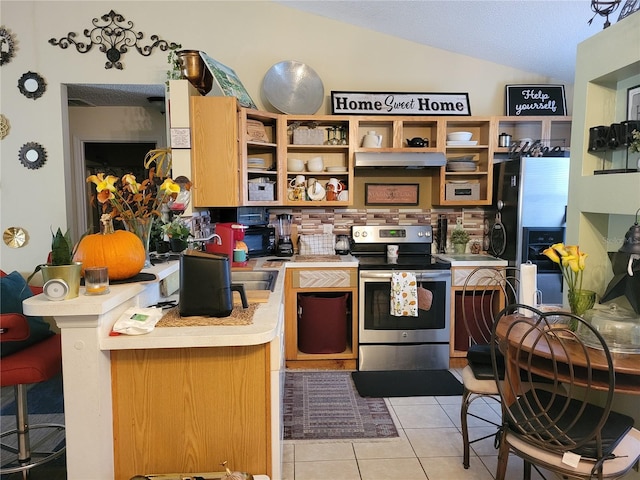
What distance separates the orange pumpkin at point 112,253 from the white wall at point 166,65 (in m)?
2.45

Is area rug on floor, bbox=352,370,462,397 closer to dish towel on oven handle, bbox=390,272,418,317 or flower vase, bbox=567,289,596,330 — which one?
dish towel on oven handle, bbox=390,272,418,317

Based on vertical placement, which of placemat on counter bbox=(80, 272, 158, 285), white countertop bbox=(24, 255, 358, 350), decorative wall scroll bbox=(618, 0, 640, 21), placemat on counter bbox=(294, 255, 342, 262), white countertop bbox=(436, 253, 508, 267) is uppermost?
decorative wall scroll bbox=(618, 0, 640, 21)

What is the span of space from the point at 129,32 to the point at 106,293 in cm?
298

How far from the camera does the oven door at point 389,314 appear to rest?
11.1 ft

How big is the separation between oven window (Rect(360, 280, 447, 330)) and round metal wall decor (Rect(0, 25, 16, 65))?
3.49 meters

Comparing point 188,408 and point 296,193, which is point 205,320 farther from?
point 296,193

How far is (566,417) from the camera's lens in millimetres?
1707

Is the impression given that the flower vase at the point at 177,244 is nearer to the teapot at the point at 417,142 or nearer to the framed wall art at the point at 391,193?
the framed wall art at the point at 391,193

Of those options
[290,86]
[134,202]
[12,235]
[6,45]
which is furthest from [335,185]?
[6,45]

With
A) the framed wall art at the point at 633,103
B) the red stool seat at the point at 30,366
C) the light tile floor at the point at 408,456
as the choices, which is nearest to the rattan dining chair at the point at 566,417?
Result: the light tile floor at the point at 408,456

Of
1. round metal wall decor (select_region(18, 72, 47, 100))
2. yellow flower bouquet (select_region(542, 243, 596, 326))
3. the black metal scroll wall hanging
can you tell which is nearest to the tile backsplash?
the black metal scroll wall hanging

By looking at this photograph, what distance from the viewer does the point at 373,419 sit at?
2.68m

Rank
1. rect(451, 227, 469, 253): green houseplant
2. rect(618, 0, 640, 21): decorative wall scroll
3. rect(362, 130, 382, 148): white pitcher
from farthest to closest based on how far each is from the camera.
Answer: rect(451, 227, 469, 253): green houseplant, rect(362, 130, 382, 148): white pitcher, rect(618, 0, 640, 21): decorative wall scroll

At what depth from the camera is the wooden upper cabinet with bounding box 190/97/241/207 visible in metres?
3.03
